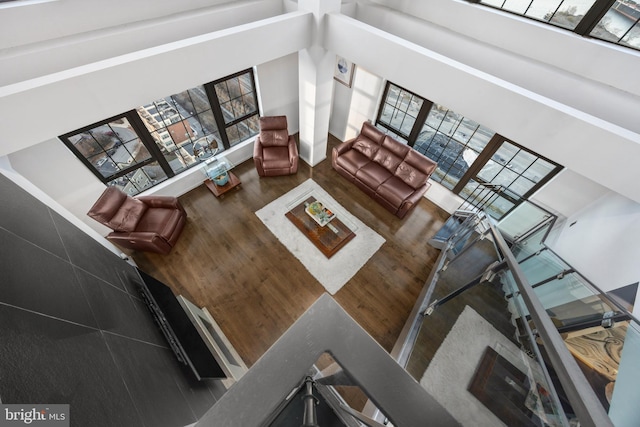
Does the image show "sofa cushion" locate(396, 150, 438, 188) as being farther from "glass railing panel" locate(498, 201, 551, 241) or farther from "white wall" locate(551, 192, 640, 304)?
"white wall" locate(551, 192, 640, 304)

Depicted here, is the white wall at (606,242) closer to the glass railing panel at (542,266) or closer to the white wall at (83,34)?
the glass railing panel at (542,266)

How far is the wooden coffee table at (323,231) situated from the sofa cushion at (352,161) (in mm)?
1110

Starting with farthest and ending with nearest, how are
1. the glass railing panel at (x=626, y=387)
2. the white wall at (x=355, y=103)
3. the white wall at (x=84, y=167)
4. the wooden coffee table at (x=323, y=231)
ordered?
1. the white wall at (x=355, y=103)
2. the wooden coffee table at (x=323, y=231)
3. the white wall at (x=84, y=167)
4. the glass railing panel at (x=626, y=387)

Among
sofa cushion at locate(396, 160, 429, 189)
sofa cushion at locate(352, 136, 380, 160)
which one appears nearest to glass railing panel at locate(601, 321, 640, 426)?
sofa cushion at locate(396, 160, 429, 189)

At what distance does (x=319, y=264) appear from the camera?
14.1ft

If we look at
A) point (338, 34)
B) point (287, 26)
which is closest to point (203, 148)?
point (287, 26)

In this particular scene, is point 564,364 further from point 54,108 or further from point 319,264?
point 54,108

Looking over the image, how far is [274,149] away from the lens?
17.9ft

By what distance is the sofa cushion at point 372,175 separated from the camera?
5051 mm

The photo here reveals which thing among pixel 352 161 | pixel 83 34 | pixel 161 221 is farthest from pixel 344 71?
pixel 161 221

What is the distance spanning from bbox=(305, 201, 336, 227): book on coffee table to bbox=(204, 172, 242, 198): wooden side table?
63.2 inches

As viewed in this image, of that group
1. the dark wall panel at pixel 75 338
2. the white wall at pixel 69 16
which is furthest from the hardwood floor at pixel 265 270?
the white wall at pixel 69 16

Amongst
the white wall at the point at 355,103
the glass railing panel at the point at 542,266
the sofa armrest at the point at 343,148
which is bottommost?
the glass railing panel at the point at 542,266

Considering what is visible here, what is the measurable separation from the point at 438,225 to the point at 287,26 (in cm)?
420
